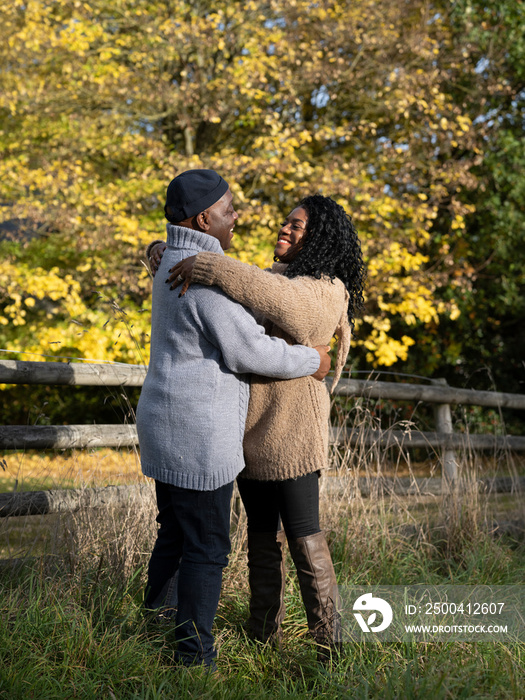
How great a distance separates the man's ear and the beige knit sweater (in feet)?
0.80

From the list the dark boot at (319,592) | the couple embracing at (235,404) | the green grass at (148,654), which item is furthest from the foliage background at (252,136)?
the dark boot at (319,592)

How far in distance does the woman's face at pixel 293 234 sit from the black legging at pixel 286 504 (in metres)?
0.83

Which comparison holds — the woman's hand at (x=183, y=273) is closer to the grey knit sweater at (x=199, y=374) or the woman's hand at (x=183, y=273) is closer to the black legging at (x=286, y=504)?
the grey knit sweater at (x=199, y=374)

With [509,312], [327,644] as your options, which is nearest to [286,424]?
[327,644]

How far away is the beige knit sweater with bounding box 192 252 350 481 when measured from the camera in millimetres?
2172

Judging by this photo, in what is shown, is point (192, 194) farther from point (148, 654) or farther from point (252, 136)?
point (252, 136)

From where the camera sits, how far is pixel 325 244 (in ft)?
7.59

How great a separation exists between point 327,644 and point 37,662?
974 mm

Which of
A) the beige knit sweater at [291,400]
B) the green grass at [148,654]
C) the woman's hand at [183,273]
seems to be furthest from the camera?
the beige knit sweater at [291,400]

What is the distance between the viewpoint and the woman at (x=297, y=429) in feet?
7.27

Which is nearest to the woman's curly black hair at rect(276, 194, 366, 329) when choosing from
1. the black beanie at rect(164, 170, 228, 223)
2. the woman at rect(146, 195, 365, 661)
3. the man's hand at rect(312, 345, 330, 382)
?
the woman at rect(146, 195, 365, 661)

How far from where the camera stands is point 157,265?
2.48m

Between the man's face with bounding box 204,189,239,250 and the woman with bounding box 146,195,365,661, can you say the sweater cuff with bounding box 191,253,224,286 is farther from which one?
the man's face with bounding box 204,189,239,250

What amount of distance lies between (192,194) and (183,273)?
281 mm
